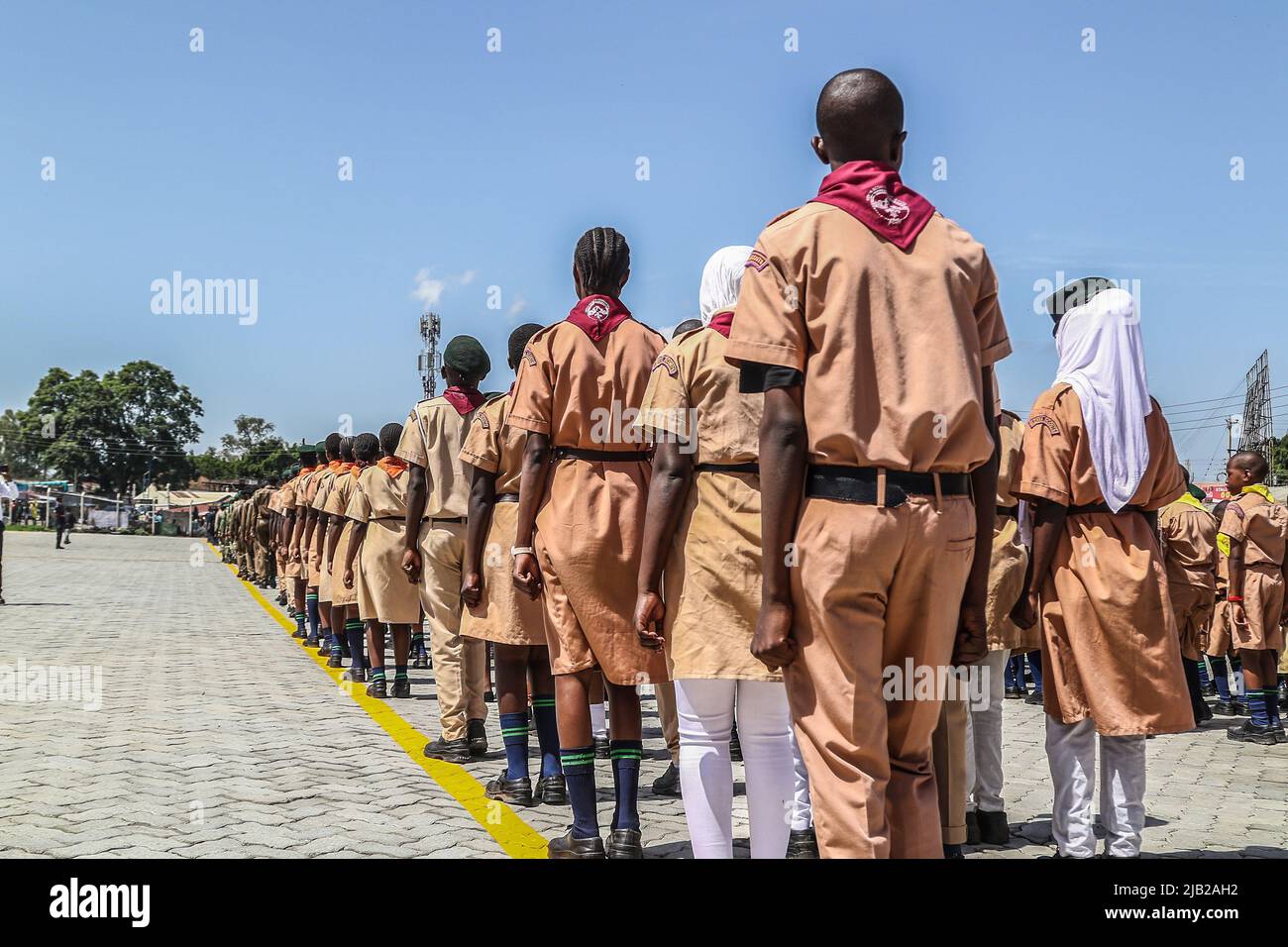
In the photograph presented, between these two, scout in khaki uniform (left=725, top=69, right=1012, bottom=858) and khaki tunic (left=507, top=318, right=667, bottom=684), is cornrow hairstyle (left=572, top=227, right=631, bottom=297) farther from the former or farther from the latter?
scout in khaki uniform (left=725, top=69, right=1012, bottom=858)

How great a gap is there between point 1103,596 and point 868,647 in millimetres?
2156

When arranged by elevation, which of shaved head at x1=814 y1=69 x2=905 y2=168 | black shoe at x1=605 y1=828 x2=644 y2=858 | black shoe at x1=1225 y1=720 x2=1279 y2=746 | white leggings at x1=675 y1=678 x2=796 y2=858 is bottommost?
black shoe at x1=1225 y1=720 x2=1279 y2=746

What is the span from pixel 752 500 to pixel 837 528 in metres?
1.26

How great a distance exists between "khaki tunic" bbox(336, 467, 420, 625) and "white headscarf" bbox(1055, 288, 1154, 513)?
6.17 m

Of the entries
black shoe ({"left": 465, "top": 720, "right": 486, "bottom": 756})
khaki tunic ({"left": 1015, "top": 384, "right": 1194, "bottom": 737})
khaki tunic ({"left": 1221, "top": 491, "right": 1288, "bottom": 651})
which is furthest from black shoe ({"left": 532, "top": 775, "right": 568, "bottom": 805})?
khaki tunic ({"left": 1221, "top": 491, "right": 1288, "bottom": 651})

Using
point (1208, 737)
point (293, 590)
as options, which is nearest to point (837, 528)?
point (1208, 737)

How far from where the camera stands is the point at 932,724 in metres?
3.01

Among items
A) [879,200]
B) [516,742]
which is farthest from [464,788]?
[879,200]

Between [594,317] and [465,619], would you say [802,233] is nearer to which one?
[594,317]

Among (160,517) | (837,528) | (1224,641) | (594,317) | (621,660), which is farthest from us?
(160,517)

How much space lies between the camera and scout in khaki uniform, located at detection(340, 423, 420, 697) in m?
9.80

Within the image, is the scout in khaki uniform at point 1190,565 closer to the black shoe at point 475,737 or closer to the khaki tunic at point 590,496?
the black shoe at point 475,737

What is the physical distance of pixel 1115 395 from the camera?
15.4ft
